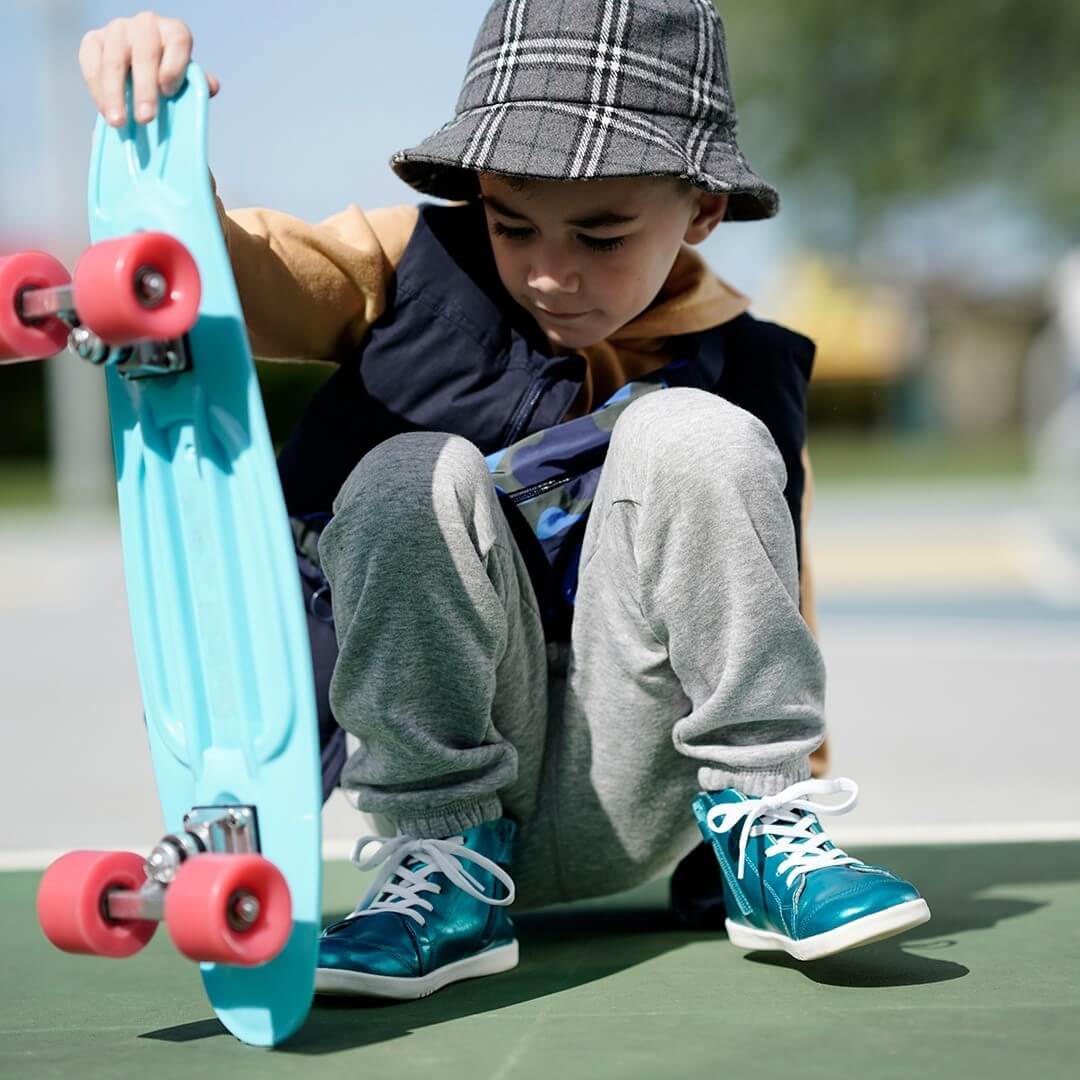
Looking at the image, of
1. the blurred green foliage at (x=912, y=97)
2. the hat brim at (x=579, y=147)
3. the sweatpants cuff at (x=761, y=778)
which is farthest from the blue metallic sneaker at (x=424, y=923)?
the blurred green foliage at (x=912, y=97)

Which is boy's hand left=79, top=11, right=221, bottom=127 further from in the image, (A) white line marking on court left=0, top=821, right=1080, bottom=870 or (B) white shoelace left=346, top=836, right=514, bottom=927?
(A) white line marking on court left=0, top=821, right=1080, bottom=870

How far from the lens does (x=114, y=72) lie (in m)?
1.61

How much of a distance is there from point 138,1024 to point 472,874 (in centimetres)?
39

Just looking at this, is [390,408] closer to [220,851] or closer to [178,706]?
[178,706]

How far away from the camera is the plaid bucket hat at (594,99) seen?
1877 millimetres

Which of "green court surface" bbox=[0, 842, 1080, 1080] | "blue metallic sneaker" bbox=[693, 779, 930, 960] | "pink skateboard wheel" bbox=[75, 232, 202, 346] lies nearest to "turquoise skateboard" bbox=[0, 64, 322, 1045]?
"pink skateboard wheel" bbox=[75, 232, 202, 346]

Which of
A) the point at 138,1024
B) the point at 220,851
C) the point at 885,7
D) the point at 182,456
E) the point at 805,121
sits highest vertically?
the point at 885,7

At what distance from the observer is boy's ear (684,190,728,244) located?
6.95 feet

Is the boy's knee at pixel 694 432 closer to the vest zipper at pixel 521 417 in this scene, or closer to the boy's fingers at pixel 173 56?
the vest zipper at pixel 521 417

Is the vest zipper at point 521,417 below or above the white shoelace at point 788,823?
above

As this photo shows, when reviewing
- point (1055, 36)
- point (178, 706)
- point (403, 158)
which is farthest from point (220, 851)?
point (1055, 36)

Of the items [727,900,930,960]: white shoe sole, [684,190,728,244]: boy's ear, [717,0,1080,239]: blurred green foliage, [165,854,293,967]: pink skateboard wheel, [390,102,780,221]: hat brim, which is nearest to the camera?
[165,854,293,967]: pink skateboard wheel

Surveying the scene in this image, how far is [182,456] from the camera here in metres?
1.59

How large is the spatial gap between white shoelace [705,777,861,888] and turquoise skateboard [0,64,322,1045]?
0.51 meters
